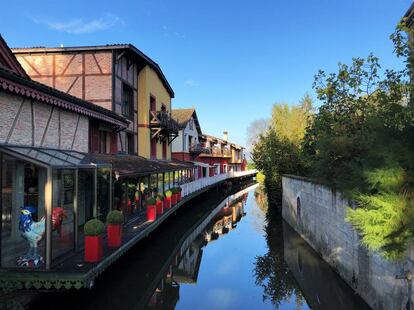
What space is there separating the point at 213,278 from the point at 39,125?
7.05 meters

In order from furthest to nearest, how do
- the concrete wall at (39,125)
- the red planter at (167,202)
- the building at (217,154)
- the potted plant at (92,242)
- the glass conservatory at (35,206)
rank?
the building at (217,154) < the red planter at (167,202) < the concrete wall at (39,125) < the potted plant at (92,242) < the glass conservatory at (35,206)

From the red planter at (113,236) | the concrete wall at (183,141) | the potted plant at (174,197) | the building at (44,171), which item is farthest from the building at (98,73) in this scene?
the concrete wall at (183,141)

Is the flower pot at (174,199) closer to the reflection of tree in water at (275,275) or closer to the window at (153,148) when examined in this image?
the window at (153,148)

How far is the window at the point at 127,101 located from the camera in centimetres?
1969

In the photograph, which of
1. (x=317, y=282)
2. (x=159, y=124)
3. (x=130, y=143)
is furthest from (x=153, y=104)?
(x=317, y=282)

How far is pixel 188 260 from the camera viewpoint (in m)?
13.5

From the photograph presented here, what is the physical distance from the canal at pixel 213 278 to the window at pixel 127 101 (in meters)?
6.72

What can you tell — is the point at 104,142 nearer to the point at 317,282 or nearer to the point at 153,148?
the point at 153,148

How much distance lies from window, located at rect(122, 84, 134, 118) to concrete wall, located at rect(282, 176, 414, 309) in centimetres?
975

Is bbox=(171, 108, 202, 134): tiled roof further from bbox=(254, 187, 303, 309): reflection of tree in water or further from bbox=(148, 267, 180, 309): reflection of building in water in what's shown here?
bbox=(148, 267, 180, 309): reflection of building in water

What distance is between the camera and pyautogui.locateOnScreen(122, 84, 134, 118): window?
1969 centimetres

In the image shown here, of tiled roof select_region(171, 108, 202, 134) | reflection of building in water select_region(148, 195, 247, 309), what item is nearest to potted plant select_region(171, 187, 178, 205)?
reflection of building in water select_region(148, 195, 247, 309)

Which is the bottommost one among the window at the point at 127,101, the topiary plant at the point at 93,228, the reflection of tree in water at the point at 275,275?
the reflection of tree in water at the point at 275,275

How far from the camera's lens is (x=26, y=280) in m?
6.80
